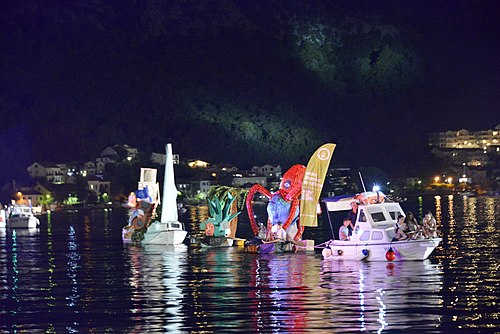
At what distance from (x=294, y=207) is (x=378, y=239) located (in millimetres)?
6979

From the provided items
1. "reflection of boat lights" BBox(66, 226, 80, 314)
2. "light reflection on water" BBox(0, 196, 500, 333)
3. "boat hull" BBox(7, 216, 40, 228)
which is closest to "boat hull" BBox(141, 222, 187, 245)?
"reflection of boat lights" BBox(66, 226, 80, 314)

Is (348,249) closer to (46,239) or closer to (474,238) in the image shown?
(474,238)

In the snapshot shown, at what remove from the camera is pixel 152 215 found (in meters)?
65.6

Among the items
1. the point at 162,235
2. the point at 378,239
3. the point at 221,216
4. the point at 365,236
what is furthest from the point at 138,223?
the point at 378,239

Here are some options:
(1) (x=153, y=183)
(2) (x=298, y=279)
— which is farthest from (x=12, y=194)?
(2) (x=298, y=279)

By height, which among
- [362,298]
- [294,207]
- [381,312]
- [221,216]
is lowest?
[381,312]

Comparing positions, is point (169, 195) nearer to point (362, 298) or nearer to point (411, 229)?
point (411, 229)

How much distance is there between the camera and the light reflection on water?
28.5 metres

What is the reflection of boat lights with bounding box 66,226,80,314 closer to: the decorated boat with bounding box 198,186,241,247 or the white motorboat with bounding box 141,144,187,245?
the white motorboat with bounding box 141,144,187,245

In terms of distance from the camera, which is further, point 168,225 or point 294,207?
point 168,225

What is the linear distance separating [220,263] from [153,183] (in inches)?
805

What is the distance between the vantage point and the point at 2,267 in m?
49.3

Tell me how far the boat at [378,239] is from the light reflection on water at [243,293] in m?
0.67

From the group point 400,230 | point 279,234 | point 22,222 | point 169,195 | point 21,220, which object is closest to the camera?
point 400,230
